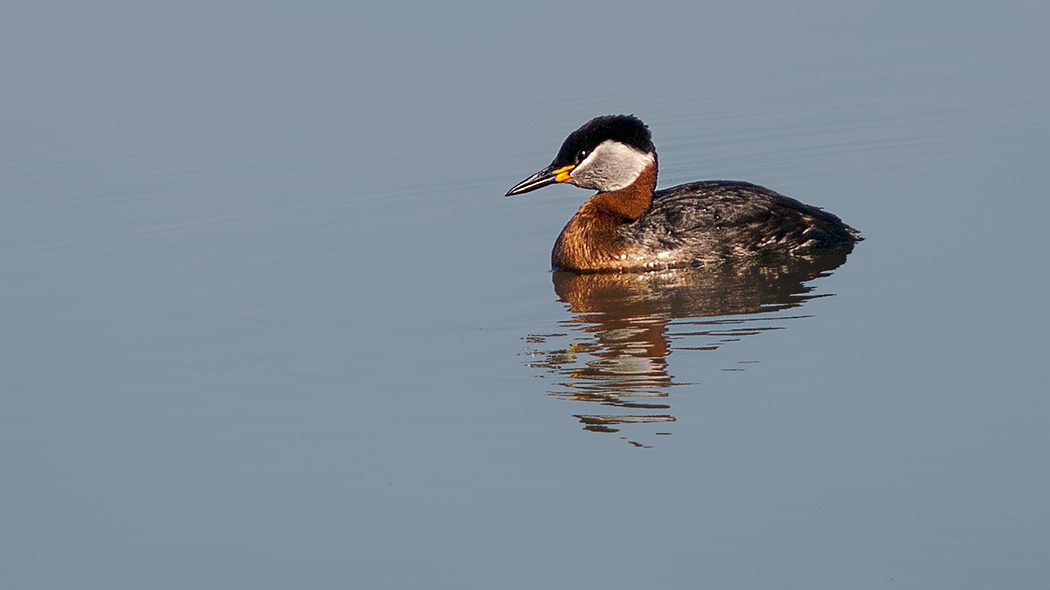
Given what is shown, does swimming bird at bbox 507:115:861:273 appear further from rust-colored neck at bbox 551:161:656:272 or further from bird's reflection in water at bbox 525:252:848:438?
bird's reflection in water at bbox 525:252:848:438

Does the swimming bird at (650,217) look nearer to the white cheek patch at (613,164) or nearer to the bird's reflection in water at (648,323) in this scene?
the white cheek patch at (613,164)

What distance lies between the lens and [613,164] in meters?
11.1

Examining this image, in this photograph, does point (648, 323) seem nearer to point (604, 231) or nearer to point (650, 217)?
point (604, 231)

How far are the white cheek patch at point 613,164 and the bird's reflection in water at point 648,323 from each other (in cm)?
83

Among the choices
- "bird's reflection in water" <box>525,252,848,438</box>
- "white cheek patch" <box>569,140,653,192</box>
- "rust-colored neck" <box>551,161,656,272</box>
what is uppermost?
"white cheek patch" <box>569,140,653,192</box>

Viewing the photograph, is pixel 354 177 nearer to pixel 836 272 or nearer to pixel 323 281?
pixel 323 281

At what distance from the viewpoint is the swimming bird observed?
1077 cm

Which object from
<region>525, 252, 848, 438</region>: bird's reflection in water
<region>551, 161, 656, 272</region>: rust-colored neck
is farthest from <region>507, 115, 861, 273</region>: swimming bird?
<region>525, 252, 848, 438</region>: bird's reflection in water

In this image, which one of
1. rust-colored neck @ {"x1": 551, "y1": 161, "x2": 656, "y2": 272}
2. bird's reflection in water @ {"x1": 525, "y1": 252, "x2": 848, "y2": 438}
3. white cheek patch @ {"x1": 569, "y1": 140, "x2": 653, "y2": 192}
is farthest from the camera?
white cheek patch @ {"x1": 569, "y1": 140, "x2": 653, "y2": 192}

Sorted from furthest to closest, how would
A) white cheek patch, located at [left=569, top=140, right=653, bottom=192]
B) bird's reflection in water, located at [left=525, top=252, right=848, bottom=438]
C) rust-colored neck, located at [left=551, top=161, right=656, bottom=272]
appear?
white cheek patch, located at [left=569, top=140, right=653, bottom=192], rust-colored neck, located at [left=551, top=161, right=656, bottom=272], bird's reflection in water, located at [left=525, top=252, right=848, bottom=438]

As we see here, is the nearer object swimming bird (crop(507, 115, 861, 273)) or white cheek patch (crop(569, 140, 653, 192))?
swimming bird (crop(507, 115, 861, 273))

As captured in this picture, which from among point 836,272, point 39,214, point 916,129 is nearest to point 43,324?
point 39,214

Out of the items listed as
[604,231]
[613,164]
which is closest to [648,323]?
[604,231]

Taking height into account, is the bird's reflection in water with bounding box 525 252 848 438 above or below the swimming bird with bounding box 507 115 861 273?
below
